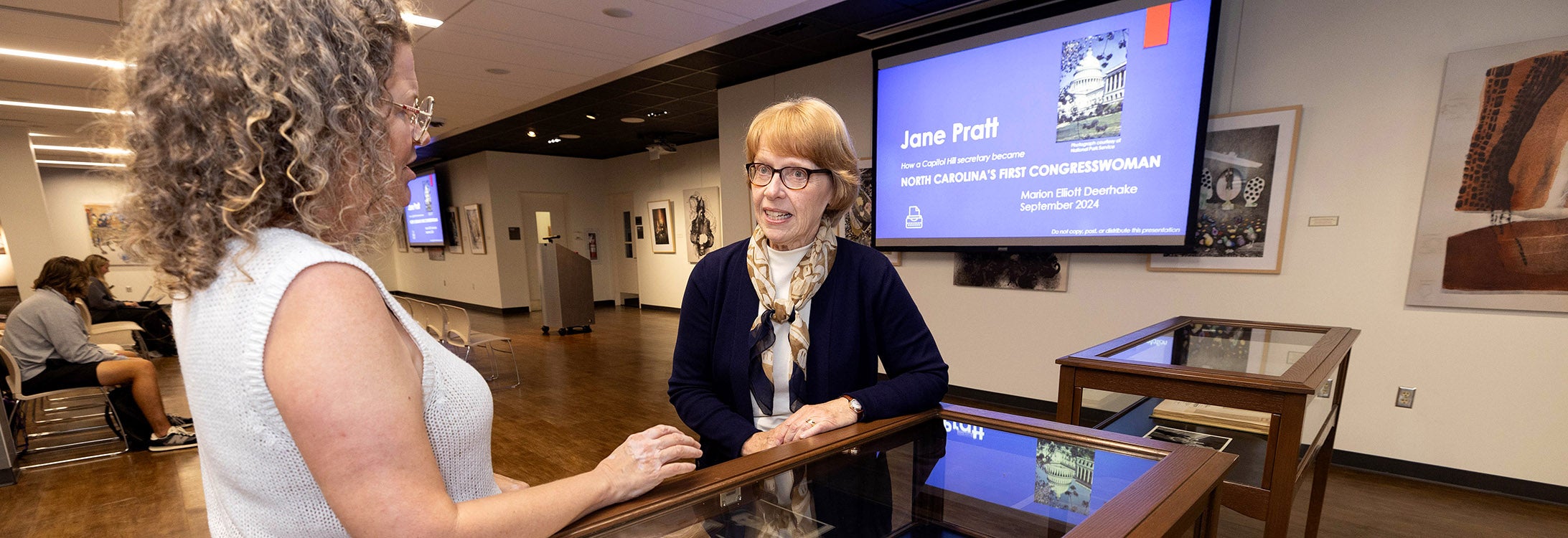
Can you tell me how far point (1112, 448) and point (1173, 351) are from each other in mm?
1073

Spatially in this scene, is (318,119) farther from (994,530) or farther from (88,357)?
(88,357)

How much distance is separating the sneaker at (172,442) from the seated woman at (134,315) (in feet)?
11.7

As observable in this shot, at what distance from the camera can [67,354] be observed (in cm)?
368

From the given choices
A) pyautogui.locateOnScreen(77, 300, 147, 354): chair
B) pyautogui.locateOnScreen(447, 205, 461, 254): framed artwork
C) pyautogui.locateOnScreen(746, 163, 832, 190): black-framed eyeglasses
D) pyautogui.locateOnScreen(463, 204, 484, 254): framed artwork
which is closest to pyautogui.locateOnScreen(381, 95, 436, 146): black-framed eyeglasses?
pyautogui.locateOnScreen(746, 163, 832, 190): black-framed eyeglasses

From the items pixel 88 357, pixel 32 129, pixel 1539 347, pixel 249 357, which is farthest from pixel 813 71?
pixel 32 129

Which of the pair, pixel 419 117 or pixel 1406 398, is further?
pixel 1406 398

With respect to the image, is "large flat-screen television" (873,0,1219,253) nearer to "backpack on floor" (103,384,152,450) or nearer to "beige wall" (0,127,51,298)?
"backpack on floor" (103,384,152,450)

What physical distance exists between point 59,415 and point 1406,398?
29.9 feet

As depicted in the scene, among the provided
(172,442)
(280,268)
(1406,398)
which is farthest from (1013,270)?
(172,442)

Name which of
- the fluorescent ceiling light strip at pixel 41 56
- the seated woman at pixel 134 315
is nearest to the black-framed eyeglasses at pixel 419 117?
the fluorescent ceiling light strip at pixel 41 56

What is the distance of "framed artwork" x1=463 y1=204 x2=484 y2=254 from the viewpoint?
9703 millimetres

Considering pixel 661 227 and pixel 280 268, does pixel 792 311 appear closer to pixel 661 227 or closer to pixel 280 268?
pixel 280 268

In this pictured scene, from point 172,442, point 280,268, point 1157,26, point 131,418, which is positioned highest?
point 1157,26

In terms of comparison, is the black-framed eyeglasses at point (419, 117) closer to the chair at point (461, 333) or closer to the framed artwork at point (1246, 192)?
the framed artwork at point (1246, 192)
